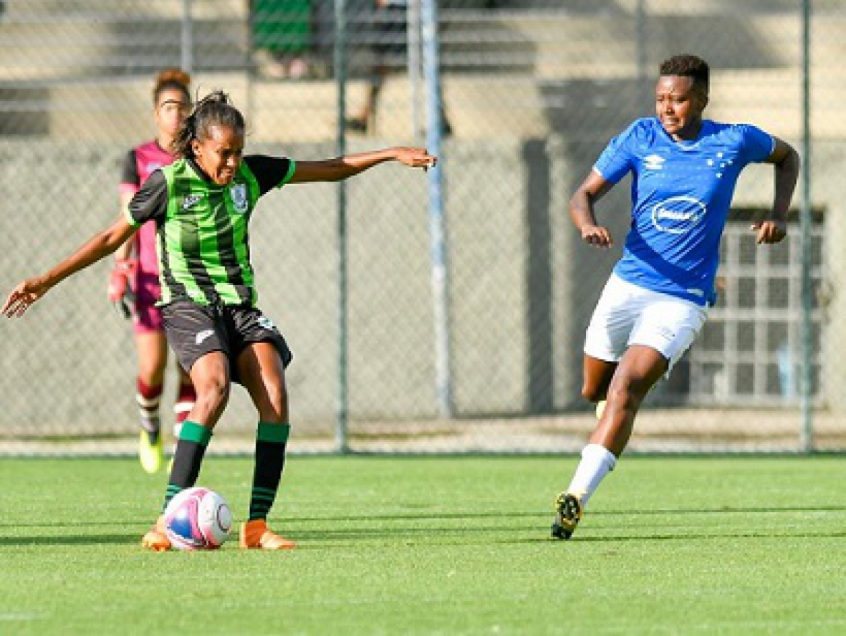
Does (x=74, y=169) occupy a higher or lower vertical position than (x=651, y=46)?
lower

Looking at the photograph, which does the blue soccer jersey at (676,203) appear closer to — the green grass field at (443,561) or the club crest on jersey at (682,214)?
the club crest on jersey at (682,214)

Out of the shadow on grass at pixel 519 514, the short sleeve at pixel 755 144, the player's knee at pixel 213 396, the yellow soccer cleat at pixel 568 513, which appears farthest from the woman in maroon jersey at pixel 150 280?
the yellow soccer cleat at pixel 568 513

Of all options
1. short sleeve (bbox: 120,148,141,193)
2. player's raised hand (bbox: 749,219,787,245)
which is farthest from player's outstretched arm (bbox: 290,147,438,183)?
short sleeve (bbox: 120,148,141,193)

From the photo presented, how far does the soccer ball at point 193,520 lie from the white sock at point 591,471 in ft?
5.05

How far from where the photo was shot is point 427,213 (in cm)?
1881

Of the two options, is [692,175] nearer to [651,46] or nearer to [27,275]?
[27,275]

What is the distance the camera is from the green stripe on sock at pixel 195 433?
858cm

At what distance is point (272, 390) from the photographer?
868cm

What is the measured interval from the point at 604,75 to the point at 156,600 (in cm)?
1466

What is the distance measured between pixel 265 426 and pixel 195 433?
1.04ft

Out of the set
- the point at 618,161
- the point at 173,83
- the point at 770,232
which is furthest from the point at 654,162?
the point at 173,83

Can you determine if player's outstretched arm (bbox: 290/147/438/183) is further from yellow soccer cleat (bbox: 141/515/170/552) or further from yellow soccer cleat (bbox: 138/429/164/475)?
yellow soccer cleat (bbox: 138/429/164/475)

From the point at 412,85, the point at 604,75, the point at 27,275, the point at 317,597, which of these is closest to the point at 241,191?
the point at 317,597

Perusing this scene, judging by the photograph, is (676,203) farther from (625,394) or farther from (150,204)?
(150,204)
